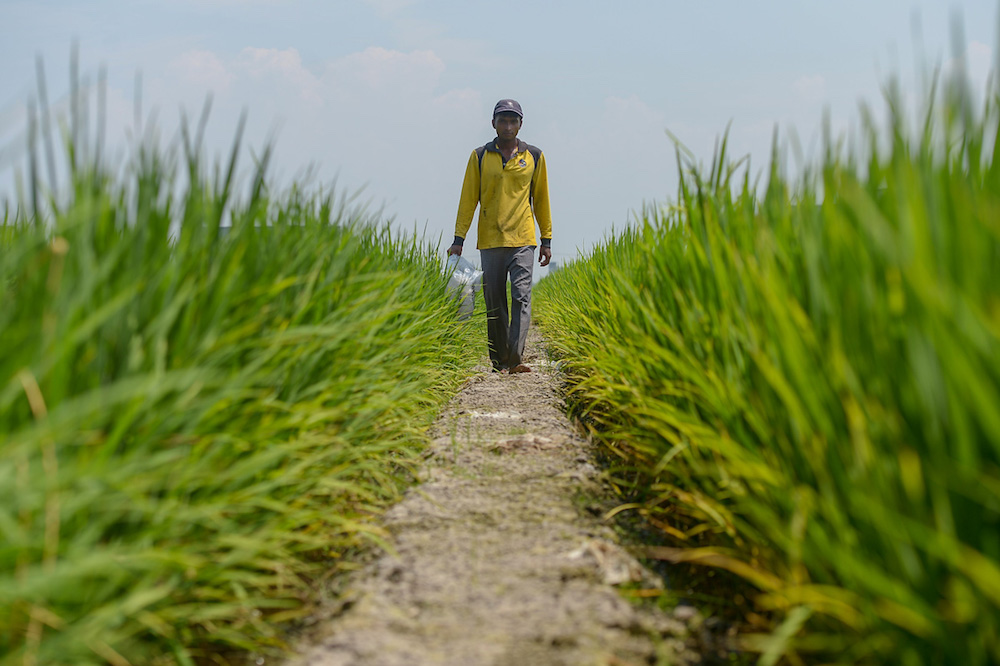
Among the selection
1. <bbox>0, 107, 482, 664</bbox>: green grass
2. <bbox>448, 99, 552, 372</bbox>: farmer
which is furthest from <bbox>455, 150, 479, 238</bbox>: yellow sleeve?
<bbox>0, 107, 482, 664</bbox>: green grass

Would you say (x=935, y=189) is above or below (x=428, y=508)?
above

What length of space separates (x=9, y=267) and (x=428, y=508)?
3.86 ft

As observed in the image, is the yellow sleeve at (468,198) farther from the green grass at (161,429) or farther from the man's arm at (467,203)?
the green grass at (161,429)

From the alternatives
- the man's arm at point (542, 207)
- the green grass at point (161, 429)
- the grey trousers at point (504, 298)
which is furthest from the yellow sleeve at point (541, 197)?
the green grass at point (161, 429)

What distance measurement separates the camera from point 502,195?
189 inches

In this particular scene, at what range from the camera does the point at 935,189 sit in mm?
1141

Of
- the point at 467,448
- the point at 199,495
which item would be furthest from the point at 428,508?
the point at 199,495

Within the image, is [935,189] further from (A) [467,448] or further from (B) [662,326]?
(A) [467,448]

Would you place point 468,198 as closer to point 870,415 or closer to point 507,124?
point 507,124

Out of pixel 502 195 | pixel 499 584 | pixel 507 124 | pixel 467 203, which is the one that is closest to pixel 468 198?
pixel 467 203

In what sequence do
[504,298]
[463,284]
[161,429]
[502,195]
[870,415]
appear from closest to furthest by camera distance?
[870,415]
[161,429]
[463,284]
[502,195]
[504,298]

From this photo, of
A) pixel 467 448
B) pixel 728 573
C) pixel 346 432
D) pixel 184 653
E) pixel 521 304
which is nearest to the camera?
pixel 184 653

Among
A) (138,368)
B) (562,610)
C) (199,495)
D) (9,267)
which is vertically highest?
(9,267)

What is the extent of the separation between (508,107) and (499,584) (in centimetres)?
366
